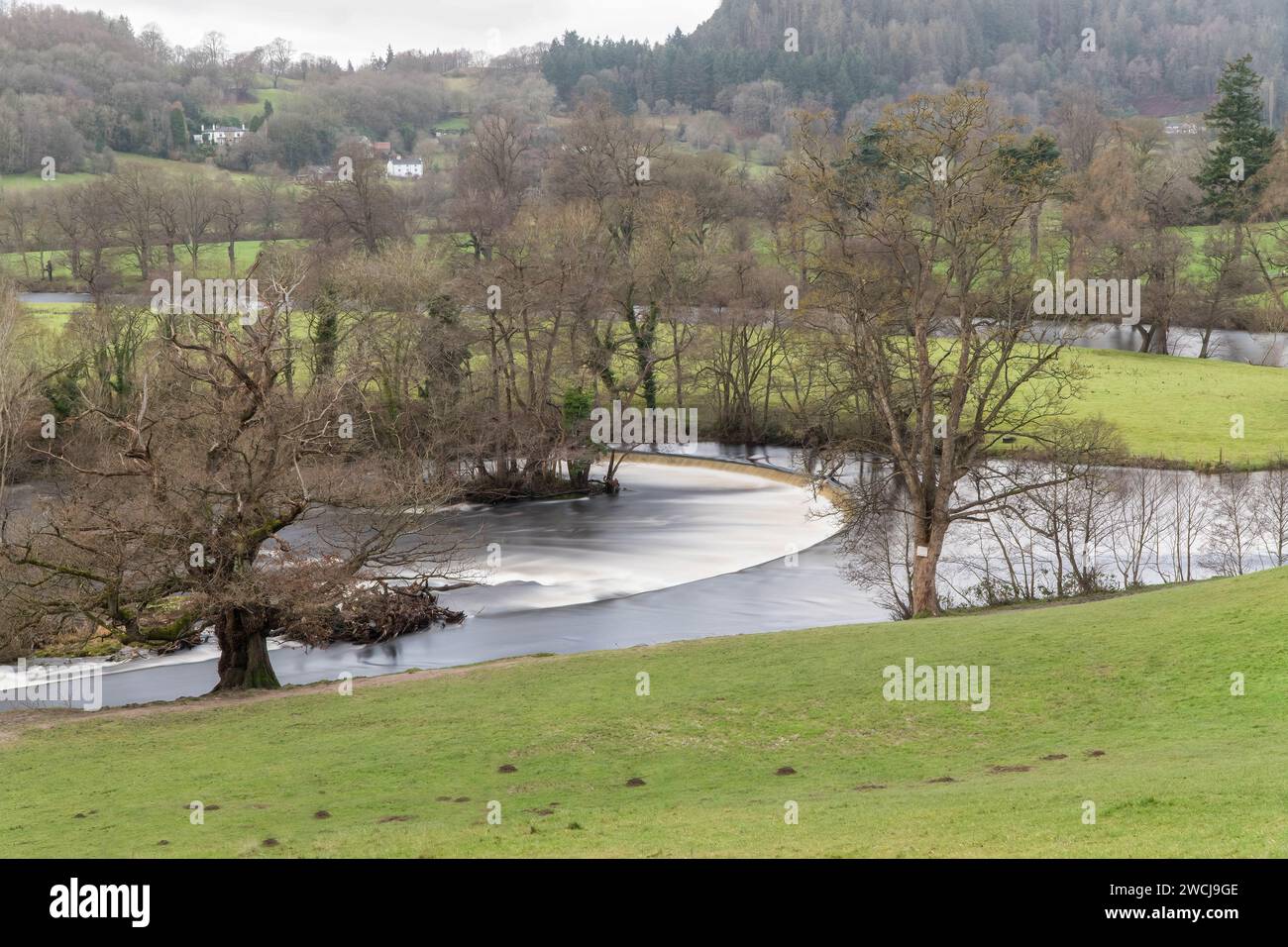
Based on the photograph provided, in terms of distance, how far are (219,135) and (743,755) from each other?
17050cm

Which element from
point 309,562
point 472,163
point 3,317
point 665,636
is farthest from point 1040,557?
point 472,163

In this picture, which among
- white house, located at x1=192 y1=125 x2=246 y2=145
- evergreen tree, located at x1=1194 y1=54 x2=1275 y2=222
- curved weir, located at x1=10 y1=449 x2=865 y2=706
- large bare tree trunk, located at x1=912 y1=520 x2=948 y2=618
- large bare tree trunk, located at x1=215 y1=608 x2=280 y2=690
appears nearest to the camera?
large bare tree trunk, located at x1=215 y1=608 x2=280 y2=690

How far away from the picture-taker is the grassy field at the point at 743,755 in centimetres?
1314

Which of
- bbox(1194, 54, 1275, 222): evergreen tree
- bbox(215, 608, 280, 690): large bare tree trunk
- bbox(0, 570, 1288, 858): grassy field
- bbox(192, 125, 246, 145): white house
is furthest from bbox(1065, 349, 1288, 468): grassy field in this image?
bbox(192, 125, 246, 145): white house

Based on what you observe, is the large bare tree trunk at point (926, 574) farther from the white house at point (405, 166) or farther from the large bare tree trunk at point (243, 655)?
the white house at point (405, 166)

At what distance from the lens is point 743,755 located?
18.7 meters

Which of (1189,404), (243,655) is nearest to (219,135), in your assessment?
(1189,404)

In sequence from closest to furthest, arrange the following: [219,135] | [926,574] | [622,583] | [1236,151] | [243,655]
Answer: [243,655], [926,574], [622,583], [1236,151], [219,135]

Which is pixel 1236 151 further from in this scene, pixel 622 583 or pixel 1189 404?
pixel 622 583

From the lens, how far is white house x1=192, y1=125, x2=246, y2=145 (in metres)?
160

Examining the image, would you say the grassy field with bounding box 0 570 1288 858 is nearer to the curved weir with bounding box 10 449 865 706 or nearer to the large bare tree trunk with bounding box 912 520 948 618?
the large bare tree trunk with bounding box 912 520 948 618

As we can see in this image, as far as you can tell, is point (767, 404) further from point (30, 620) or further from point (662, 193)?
point (30, 620)

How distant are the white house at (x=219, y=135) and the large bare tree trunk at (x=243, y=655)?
5648 inches

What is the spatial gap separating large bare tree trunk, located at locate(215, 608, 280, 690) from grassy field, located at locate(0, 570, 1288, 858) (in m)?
2.55
